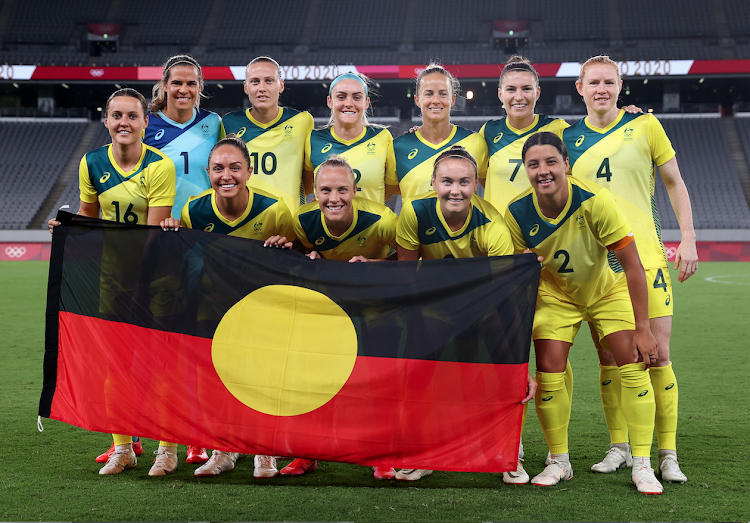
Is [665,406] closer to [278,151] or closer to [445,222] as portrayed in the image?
[445,222]

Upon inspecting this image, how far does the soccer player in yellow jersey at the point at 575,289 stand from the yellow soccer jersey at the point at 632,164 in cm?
29

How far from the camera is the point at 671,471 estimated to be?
125 inches

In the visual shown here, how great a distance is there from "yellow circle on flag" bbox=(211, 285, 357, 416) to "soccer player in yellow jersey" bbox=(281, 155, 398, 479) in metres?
0.29

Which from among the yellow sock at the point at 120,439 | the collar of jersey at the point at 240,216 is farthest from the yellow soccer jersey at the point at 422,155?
the yellow sock at the point at 120,439

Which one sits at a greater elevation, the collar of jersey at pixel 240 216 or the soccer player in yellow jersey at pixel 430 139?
the soccer player in yellow jersey at pixel 430 139

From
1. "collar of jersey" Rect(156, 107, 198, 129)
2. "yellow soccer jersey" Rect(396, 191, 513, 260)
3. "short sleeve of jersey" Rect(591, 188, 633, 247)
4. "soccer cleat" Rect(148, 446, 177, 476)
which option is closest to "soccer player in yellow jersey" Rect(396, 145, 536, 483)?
"yellow soccer jersey" Rect(396, 191, 513, 260)

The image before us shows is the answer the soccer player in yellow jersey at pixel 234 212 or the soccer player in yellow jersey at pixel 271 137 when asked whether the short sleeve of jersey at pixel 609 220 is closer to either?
the soccer player in yellow jersey at pixel 234 212

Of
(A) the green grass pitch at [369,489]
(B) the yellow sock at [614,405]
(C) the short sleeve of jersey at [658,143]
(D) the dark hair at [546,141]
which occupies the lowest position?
(A) the green grass pitch at [369,489]

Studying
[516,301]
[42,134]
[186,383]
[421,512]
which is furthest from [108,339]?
[42,134]

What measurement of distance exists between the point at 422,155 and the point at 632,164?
116 cm

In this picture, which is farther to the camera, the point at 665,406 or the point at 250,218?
the point at 250,218

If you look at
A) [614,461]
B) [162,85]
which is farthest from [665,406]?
[162,85]

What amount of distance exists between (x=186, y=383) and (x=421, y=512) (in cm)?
133

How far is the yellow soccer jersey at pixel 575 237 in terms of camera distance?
10.0 ft
